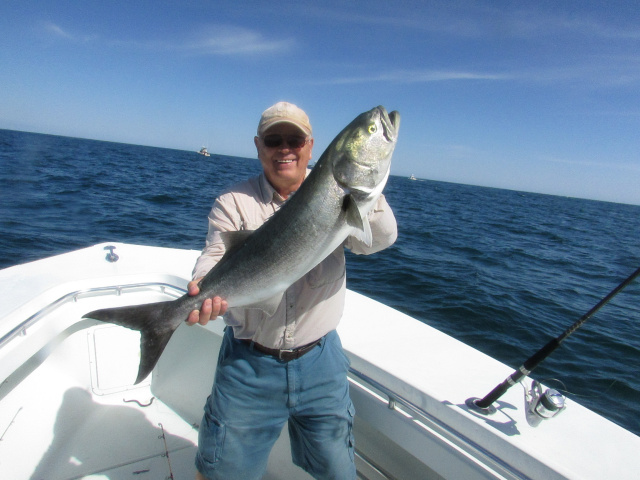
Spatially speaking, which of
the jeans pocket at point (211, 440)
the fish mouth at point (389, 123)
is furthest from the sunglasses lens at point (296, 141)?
the jeans pocket at point (211, 440)

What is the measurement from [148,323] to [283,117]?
1.61 metres

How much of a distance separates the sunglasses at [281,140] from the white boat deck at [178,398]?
166 centimetres

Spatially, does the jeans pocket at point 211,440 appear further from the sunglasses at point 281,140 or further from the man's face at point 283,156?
the sunglasses at point 281,140

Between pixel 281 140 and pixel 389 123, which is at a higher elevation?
pixel 389 123

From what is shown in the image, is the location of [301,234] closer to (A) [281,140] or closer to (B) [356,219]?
(B) [356,219]

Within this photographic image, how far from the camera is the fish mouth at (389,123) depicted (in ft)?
7.59

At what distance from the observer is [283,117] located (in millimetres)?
2607

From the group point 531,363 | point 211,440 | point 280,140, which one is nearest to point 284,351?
point 211,440

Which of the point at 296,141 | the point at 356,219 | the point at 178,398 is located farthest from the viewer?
the point at 178,398

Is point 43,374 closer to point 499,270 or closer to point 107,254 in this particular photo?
point 107,254

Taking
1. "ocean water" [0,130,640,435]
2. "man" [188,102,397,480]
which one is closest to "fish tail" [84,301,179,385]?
"man" [188,102,397,480]

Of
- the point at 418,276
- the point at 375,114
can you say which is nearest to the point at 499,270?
the point at 418,276

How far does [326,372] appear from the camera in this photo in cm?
262

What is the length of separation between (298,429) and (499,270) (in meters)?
13.0
